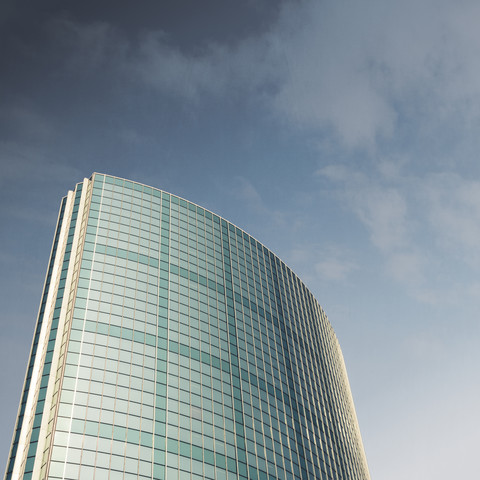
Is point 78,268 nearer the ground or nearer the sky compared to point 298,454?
nearer the sky

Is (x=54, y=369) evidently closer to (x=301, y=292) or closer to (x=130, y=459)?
(x=130, y=459)

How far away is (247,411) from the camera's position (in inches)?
3164

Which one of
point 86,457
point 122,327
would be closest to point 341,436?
point 122,327

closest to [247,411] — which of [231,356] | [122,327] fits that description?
[231,356]

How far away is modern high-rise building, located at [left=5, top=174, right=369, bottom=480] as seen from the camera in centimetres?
6381

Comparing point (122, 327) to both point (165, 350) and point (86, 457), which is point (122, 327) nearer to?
point (165, 350)

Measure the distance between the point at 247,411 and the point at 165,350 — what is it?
1434cm

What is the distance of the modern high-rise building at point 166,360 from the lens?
209ft

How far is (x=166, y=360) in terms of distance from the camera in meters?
75.2

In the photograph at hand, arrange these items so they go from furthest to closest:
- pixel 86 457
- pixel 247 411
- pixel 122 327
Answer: pixel 247 411, pixel 122 327, pixel 86 457

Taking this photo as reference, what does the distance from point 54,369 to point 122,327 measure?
10.2 m

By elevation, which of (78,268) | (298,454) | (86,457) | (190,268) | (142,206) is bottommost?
(86,457)

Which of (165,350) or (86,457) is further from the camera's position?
(165,350)

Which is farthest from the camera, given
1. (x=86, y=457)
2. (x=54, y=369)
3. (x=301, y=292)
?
(x=301, y=292)
